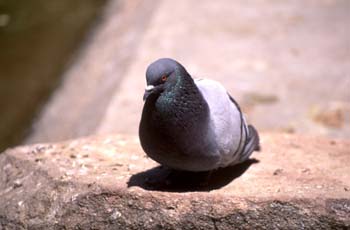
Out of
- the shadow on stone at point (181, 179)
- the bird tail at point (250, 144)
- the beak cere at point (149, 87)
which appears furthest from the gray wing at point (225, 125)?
the beak cere at point (149, 87)

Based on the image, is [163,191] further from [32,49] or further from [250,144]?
[32,49]

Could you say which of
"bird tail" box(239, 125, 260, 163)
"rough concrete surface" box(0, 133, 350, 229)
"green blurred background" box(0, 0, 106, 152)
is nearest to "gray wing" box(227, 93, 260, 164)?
"bird tail" box(239, 125, 260, 163)

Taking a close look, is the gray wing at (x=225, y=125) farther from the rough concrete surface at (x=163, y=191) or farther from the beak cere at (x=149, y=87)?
the beak cere at (x=149, y=87)

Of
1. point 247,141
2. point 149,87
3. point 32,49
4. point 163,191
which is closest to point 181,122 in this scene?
point 149,87

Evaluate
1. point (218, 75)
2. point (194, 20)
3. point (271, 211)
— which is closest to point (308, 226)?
point (271, 211)

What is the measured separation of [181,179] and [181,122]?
2.12ft

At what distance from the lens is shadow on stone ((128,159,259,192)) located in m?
4.36

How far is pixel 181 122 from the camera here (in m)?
4.01

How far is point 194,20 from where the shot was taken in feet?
32.1

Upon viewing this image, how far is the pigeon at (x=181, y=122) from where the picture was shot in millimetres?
3965

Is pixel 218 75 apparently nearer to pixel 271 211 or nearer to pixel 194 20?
pixel 194 20

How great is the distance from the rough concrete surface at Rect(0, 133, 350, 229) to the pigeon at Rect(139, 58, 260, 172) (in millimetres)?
253

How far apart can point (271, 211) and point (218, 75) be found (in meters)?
4.45

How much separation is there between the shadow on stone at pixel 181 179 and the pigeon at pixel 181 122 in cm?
19
